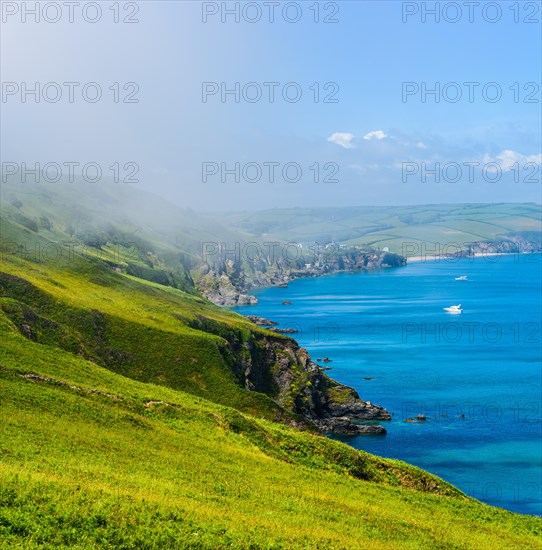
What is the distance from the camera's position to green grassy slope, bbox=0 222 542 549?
26.4m

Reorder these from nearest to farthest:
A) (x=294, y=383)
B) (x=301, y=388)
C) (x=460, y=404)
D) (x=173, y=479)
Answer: (x=173, y=479) < (x=301, y=388) < (x=294, y=383) < (x=460, y=404)

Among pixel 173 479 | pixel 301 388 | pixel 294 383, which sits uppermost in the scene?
pixel 173 479

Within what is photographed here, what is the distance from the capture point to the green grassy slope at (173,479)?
86.5ft

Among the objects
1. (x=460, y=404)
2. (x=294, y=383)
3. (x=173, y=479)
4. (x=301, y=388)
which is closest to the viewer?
(x=173, y=479)

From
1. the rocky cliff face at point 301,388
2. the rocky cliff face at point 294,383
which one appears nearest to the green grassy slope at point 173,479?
the rocky cliff face at point 294,383

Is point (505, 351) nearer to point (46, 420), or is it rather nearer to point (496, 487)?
point (496, 487)

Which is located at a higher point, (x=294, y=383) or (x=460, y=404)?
(x=294, y=383)

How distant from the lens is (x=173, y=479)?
1532 inches

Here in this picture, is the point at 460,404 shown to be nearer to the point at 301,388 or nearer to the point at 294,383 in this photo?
the point at 301,388

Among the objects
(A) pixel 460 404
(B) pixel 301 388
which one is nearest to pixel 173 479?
(B) pixel 301 388

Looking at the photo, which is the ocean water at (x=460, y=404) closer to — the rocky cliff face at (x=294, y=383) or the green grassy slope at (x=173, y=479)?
the rocky cliff face at (x=294, y=383)

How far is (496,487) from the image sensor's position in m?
91.4

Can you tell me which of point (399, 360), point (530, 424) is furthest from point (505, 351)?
point (530, 424)

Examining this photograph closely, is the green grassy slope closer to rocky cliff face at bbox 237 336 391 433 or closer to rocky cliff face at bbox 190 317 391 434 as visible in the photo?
rocky cliff face at bbox 190 317 391 434
